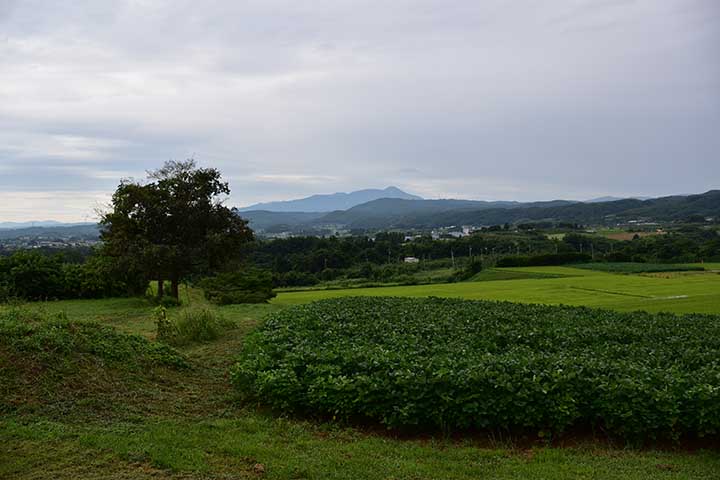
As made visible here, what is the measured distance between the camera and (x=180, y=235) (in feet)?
88.1

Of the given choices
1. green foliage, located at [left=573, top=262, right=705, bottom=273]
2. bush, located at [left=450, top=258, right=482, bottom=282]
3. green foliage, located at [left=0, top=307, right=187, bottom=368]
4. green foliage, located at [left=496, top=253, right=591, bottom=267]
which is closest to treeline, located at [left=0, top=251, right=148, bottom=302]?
green foliage, located at [left=0, top=307, right=187, bottom=368]

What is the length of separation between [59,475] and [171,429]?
165 cm

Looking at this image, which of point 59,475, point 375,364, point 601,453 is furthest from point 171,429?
point 601,453

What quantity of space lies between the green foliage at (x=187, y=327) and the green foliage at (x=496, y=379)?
3.04 m

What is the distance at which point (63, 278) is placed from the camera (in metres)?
28.5

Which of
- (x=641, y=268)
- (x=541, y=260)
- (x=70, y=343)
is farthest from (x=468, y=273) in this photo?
(x=70, y=343)

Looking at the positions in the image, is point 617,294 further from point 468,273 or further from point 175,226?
point 468,273

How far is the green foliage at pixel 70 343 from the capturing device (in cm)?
928

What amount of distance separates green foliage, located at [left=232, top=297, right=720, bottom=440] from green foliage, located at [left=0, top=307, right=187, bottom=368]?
5.95 ft

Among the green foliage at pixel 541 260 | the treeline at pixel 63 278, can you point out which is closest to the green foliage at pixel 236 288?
the treeline at pixel 63 278

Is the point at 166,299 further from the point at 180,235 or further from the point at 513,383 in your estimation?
the point at 513,383

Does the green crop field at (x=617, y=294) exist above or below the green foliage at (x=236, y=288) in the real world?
below

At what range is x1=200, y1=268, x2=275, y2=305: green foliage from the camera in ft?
92.4

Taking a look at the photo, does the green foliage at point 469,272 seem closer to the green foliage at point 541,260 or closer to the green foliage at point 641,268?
the green foliage at point 541,260
